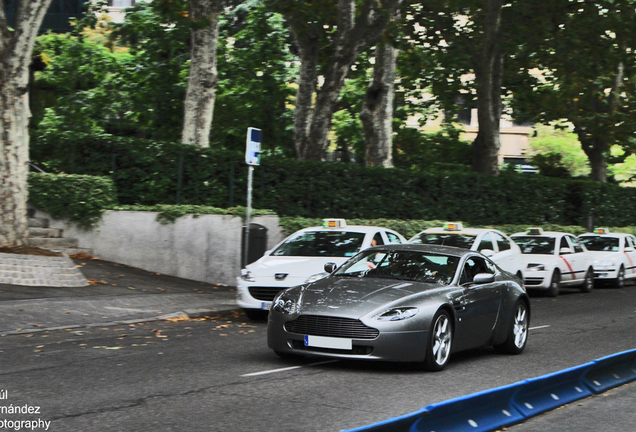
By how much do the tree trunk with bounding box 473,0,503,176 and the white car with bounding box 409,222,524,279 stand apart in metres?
10.4

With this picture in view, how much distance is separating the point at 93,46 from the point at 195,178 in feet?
54.8

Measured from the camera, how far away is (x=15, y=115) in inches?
638

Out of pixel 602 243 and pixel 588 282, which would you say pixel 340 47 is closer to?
pixel 588 282

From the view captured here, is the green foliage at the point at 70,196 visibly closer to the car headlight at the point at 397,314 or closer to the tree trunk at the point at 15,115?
the tree trunk at the point at 15,115

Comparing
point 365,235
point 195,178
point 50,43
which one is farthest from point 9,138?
point 50,43

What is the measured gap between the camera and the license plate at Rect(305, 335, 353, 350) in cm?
875

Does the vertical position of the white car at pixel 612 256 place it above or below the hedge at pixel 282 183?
below

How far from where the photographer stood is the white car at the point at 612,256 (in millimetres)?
25438

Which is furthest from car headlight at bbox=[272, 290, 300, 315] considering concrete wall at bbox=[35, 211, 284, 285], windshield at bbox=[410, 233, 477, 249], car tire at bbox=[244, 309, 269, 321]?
concrete wall at bbox=[35, 211, 284, 285]

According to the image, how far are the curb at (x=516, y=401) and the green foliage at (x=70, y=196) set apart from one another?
13.2m

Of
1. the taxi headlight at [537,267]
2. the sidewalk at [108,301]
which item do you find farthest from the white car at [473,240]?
the sidewalk at [108,301]

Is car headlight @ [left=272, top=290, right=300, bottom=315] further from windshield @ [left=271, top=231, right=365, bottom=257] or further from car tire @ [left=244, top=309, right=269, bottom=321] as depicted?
windshield @ [left=271, top=231, right=365, bottom=257]

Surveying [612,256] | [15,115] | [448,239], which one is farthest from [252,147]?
[612,256]

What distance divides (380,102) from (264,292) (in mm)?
13040
